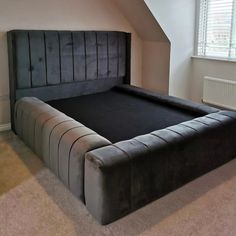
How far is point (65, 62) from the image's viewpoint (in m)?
3.55

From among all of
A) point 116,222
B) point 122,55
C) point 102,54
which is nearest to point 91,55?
point 102,54

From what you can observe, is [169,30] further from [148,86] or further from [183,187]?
[183,187]

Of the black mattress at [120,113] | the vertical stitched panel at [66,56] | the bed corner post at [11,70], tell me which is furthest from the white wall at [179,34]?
the bed corner post at [11,70]

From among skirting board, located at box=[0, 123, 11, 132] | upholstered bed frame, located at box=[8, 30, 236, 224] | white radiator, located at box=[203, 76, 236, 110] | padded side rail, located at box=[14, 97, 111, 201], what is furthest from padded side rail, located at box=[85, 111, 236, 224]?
skirting board, located at box=[0, 123, 11, 132]

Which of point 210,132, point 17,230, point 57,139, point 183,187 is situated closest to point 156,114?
point 210,132

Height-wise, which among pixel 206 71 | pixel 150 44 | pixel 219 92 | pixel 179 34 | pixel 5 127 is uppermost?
pixel 179 34

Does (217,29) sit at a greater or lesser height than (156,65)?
greater

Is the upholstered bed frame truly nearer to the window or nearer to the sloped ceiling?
the sloped ceiling

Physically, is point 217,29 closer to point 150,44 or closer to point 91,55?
point 150,44

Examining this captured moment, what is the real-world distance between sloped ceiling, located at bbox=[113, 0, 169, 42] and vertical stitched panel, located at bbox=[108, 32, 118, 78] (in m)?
0.34

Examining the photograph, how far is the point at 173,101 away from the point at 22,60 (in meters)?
1.68

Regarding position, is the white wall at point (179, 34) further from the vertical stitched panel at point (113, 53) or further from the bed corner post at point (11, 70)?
the bed corner post at point (11, 70)

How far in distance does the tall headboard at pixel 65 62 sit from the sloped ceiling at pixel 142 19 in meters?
0.23

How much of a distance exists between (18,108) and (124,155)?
1.68 meters
